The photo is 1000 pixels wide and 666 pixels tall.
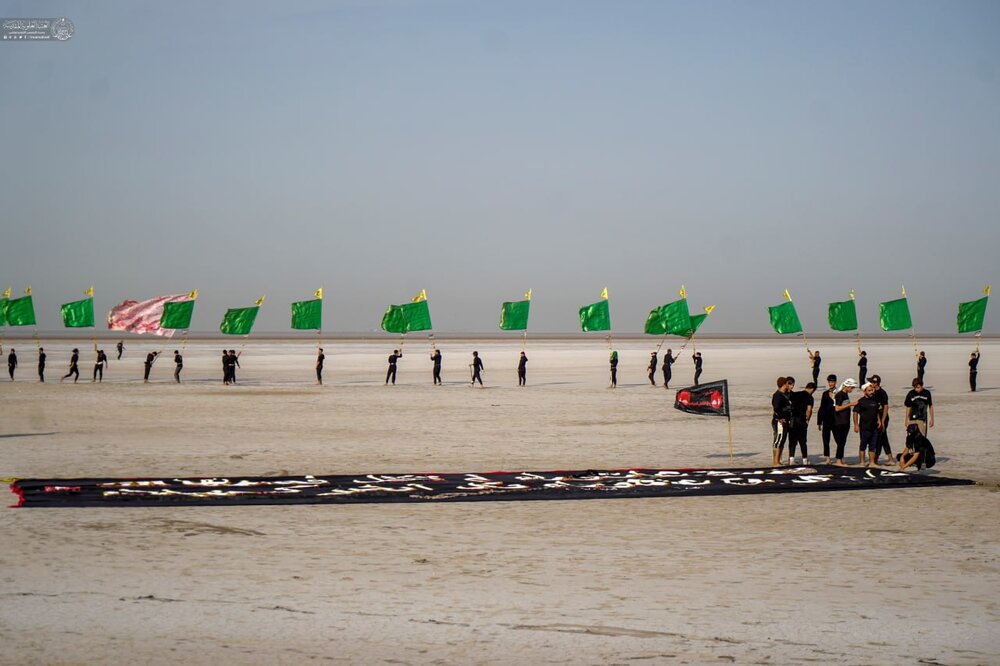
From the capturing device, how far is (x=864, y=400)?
16.7 m

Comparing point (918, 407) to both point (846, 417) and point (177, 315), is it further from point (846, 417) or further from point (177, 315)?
point (177, 315)

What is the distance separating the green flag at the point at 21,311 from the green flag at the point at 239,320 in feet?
31.3

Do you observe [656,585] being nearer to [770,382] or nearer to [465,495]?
[465,495]

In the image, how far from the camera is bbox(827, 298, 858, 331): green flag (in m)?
40.1

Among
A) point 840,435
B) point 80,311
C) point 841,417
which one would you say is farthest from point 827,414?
point 80,311

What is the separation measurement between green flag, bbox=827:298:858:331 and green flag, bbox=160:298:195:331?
28.5 metres

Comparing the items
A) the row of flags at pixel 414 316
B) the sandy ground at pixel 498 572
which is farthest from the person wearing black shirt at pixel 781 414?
the row of flags at pixel 414 316

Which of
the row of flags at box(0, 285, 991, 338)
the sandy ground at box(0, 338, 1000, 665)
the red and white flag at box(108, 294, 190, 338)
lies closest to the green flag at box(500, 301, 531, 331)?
the row of flags at box(0, 285, 991, 338)

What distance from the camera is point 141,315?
145ft

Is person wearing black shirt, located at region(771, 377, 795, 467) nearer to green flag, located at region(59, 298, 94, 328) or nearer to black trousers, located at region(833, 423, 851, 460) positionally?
black trousers, located at region(833, 423, 851, 460)

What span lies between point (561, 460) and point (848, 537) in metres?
7.80

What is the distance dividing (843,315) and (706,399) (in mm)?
24443

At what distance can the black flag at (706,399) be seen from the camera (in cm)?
1820

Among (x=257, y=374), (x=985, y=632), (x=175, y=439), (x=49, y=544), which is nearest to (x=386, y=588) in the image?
(x=49, y=544)
